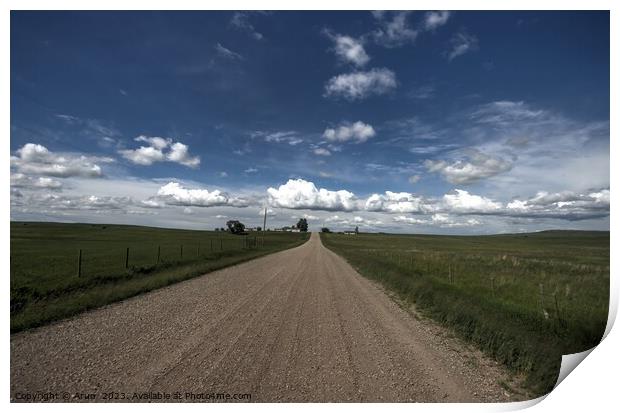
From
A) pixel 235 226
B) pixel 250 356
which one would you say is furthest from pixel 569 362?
pixel 235 226

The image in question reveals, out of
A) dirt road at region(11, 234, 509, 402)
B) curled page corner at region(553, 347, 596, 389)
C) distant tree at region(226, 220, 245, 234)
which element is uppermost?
dirt road at region(11, 234, 509, 402)

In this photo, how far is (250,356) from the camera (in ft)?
20.0

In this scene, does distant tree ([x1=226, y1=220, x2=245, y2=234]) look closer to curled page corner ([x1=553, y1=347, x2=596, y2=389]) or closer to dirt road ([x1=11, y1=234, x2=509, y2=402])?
dirt road ([x1=11, y1=234, x2=509, y2=402])

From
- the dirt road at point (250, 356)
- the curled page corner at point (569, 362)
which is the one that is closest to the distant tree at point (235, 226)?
the dirt road at point (250, 356)

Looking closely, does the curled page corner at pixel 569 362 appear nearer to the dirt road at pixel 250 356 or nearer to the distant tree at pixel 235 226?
the dirt road at pixel 250 356

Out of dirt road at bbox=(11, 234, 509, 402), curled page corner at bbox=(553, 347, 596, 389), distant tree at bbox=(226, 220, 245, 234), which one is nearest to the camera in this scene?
dirt road at bbox=(11, 234, 509, 402)

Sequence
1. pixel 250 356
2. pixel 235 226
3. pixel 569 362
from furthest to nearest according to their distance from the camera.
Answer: pixel 235 226 → pixel 569 362 → pixel 250 356

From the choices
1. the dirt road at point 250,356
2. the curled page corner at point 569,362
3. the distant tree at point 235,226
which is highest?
the dirt road at point 250,356

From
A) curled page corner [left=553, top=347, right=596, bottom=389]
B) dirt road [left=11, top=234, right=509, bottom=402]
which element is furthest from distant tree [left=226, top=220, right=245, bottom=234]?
curled page corner [left=553, top=347, right=596, bottom=389]

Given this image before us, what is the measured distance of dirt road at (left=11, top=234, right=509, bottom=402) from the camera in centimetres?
503

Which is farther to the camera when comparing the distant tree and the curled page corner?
the distant tree

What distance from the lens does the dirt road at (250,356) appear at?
16.5 ft

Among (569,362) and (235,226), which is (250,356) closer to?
(569,362)

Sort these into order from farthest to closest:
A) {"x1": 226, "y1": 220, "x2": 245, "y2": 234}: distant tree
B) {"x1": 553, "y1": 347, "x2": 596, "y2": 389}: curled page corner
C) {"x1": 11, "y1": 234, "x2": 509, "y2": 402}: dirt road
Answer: {"x1": 226, "y1": 220, "x2": 245, "y2": 234}: distant tree
{"x1": 553, "y1": 347, "x2": 596, "y2": 389}: curled page corner
{"x1": 11, "y1": 234, "x2": 509, "y2": 402}: dirt road
